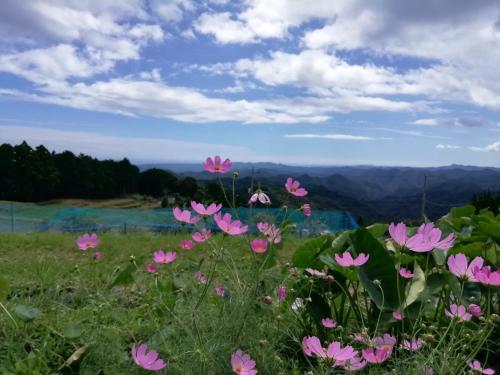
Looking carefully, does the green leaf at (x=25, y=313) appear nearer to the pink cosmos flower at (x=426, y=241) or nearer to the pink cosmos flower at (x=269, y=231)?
the pink cosmos flower at (x=269, y=231)

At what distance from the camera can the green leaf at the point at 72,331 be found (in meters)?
1.47

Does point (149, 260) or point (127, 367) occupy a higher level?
point (127, 367)

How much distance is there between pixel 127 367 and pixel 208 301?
44 cm

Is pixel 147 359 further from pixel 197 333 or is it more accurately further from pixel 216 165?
pixel 216 165

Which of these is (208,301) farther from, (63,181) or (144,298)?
(63,181)

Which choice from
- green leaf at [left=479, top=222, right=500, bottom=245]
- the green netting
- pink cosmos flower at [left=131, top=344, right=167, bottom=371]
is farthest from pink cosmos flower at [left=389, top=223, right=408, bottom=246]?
the green netting

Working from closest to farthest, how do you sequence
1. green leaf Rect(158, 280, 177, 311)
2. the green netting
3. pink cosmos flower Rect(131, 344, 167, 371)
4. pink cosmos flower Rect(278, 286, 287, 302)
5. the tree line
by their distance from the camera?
pink cosmos flower Rect(131, 344, 167, 371) → pink cosmos flower Rect(278, 286, 287, 302) → green leaf Rect(158, 280, 177, 311) → the green netting → the tree line

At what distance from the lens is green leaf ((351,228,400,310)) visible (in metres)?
1.61

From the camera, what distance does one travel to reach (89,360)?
145 centimetres

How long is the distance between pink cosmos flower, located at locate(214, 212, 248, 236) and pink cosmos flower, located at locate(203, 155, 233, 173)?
15 centimetres

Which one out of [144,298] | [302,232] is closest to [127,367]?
[144,298]

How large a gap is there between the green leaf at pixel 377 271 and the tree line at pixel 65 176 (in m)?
27.6

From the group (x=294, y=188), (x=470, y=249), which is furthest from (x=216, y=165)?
(x=470, y=249)

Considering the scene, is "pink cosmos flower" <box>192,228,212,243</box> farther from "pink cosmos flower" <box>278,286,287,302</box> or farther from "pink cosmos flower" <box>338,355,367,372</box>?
"pink cosmos flower" <box>338,355,367,372</box>
